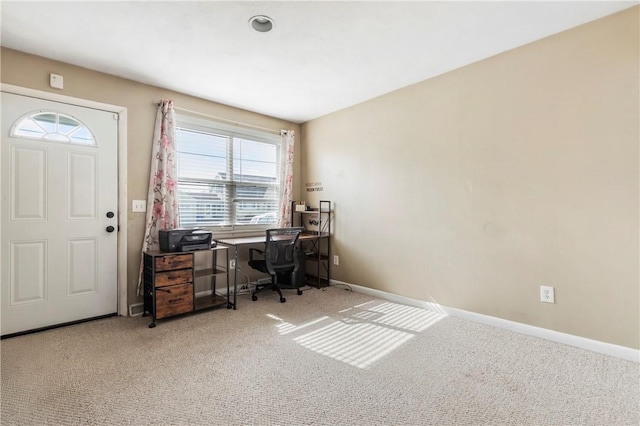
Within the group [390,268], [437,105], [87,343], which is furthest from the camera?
[390,268]

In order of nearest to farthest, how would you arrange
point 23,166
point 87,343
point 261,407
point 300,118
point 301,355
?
point 261,407 < point 301,355 < point 87,343 < point 23,166 < point 300,118

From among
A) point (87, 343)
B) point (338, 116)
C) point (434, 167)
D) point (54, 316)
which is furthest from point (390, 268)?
point (54, 316)

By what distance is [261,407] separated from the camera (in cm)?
163

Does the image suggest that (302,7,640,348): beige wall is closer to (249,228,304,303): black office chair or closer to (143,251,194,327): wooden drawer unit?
(249,228,304,303): black office chair

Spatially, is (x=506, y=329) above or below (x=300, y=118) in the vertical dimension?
below

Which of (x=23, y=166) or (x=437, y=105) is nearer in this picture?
(x=23, y=166)

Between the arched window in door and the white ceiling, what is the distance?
534mm

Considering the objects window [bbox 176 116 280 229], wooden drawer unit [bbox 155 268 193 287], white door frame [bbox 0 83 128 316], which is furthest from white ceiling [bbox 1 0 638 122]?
wooden drawer unit [bbox 155 268 193 287]

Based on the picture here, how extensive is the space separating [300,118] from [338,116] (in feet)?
2.09

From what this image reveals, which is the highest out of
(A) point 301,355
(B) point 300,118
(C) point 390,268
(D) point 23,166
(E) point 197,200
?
(B) point 300,118

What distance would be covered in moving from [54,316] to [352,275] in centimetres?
313

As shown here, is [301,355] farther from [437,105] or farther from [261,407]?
[437,105]

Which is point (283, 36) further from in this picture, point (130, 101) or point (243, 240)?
point (243, 240)

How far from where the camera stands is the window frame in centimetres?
357
